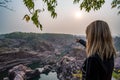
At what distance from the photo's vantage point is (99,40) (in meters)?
1.24

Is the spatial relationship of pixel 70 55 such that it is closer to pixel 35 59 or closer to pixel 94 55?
pixel 35 59

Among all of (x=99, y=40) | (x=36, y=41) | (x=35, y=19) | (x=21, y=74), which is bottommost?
(x=21, y=74)

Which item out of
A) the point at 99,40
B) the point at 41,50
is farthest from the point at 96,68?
the point at 41,50

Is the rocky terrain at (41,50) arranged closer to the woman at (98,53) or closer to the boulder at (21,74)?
the boulder at (21,74)

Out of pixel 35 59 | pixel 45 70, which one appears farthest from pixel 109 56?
pixel 35 59

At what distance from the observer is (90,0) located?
2.23m

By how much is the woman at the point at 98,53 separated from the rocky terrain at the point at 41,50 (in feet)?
65.5

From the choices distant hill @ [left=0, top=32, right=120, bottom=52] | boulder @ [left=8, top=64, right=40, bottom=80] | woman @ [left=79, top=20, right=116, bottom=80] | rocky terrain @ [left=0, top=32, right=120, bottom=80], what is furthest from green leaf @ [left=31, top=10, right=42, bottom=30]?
distant hill @ [left=0, top=32, right=120, bottom=52]

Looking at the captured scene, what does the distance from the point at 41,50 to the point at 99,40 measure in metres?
28.5


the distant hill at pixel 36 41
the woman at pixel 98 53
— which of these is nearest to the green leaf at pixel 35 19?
the woman at pixel 98 53

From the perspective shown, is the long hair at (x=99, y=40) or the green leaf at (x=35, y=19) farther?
the green leaf at (x=35, y=19)

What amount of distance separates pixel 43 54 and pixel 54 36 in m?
5.69

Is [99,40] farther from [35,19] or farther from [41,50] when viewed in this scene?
[41,50]

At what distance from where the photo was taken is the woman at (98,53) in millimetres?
1187
